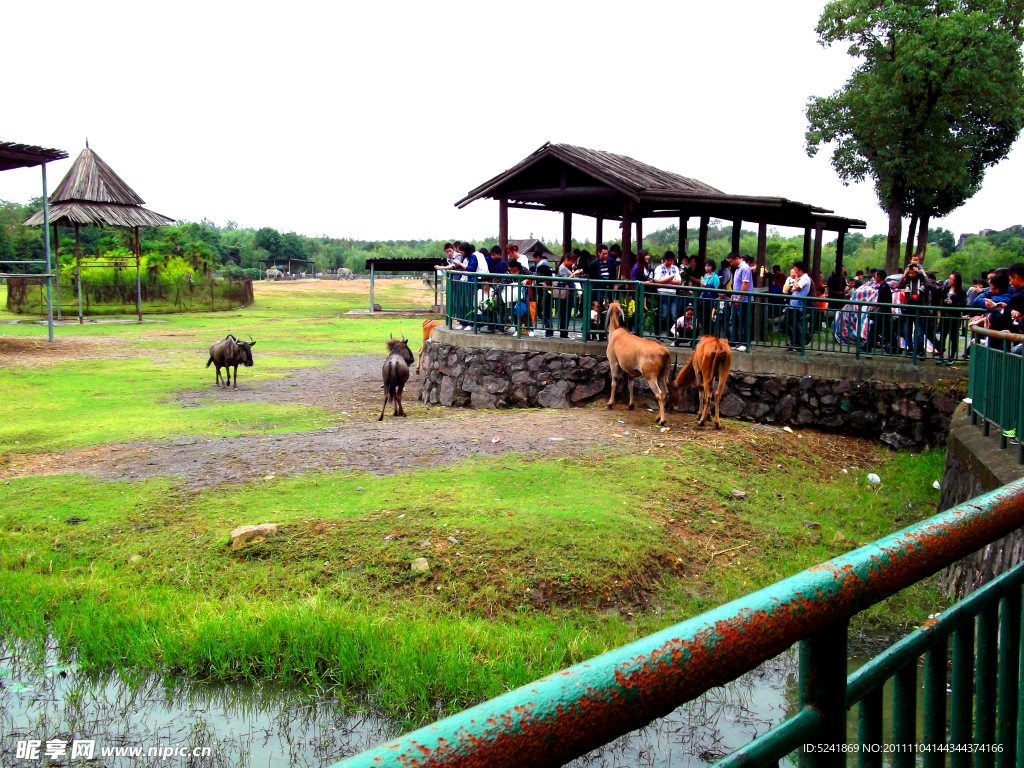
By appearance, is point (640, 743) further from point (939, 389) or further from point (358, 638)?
point (939, 389)

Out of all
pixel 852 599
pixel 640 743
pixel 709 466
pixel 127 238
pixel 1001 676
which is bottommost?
pixel 640 743

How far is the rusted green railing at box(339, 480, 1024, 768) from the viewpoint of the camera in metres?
1.03

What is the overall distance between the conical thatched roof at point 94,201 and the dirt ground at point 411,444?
2151 centimetres

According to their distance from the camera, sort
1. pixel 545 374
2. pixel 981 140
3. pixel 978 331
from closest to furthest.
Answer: pixel 978 331 < pixel 545 374 < pixel 981 140

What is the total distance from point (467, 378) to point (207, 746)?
972cm

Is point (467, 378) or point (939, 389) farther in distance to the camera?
point (467, 378)

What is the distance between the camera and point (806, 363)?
12.6 meters

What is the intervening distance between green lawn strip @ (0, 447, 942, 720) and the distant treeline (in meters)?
19.8

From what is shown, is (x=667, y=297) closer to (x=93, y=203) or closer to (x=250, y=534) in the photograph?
(x=250, y=534)

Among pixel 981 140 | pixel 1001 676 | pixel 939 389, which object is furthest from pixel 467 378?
pixel 981 140

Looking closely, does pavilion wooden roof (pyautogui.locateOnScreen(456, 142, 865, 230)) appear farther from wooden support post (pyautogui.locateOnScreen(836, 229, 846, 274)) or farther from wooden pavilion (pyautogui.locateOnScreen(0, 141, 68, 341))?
wooden pavilion (pyautogui.locateOnScreen(0, 141, 68, 341))

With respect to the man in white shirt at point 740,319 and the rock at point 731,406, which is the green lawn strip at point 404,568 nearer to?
the rock at point 731,406

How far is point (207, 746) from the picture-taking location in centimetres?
488

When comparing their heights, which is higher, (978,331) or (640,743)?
(978,331)
